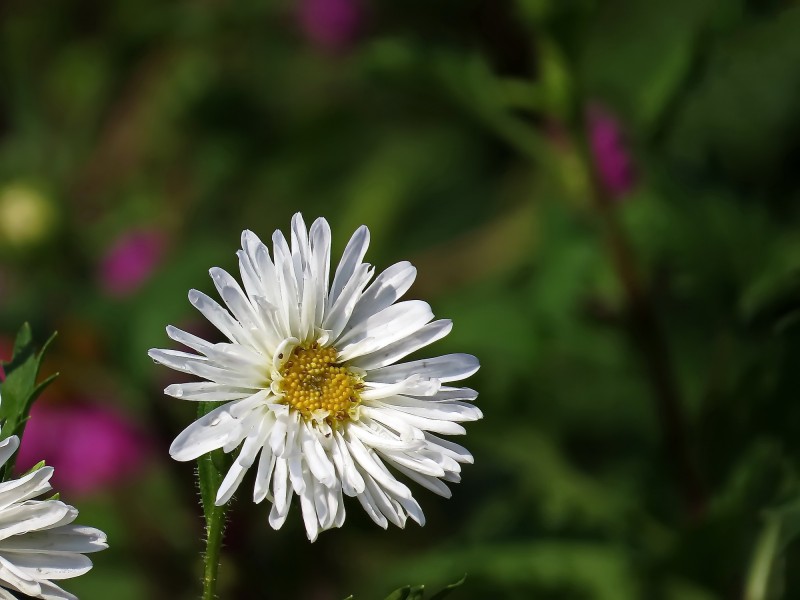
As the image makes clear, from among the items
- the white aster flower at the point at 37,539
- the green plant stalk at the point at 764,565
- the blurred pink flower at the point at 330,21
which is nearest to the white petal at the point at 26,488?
the white aster flower at the point at 37,539

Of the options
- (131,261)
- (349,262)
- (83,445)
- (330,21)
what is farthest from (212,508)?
(330,21)

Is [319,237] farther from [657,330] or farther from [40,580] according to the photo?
[657,330]

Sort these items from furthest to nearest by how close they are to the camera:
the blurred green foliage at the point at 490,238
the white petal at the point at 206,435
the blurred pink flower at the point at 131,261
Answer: the blurred pink flower at the point at 131,261, the blurred green foliage at the point at 490,238, the white petal at the point at 206,435

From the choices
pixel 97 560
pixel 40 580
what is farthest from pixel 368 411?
pixel 97 560

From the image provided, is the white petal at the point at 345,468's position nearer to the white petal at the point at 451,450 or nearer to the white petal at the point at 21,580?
the white petal at the point at 451,450

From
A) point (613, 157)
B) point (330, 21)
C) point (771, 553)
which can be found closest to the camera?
point (771, 553)

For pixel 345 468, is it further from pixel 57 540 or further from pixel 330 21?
pixel 330 21
